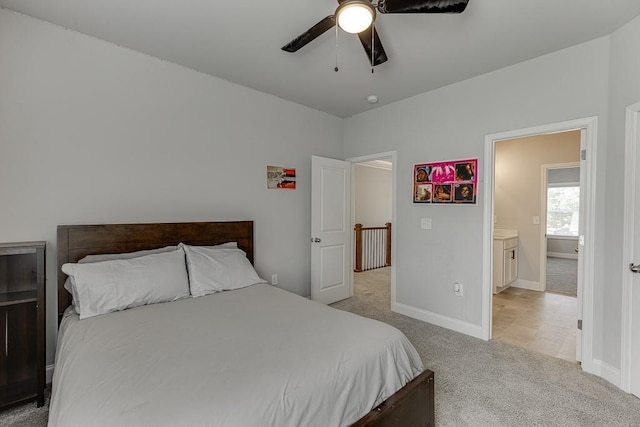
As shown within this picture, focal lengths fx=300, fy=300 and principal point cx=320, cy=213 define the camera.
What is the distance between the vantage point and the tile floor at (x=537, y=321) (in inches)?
115

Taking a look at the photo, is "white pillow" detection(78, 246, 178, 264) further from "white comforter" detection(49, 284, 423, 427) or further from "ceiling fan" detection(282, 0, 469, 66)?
"ceiling fan" detection(282, 0, 469, 66)

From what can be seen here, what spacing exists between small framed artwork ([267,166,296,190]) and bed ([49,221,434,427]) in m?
1.76

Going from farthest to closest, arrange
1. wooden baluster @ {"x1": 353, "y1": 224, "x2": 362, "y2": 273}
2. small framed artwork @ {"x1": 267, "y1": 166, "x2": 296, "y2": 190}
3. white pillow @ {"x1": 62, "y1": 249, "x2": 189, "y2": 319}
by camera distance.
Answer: wooden baluster @ {"x1": 353, "y1": 224, "x2": 362, "y2": 273} < small framed artwork @ {"x1": 267, "y1": 166, "x2": 296, "y2": 190} < white pillow @ {"x1": 62, "y1": 249, "x2": 189, "y2": 319}

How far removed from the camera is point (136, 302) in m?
2.12

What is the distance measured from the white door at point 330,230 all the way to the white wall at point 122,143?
0.41 metres

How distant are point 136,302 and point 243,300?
2.41 feet

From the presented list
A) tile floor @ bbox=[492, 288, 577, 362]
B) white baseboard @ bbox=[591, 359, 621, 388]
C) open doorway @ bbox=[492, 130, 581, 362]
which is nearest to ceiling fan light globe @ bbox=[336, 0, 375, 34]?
white baseboard @ bbox=[591, 359, 621, 388]

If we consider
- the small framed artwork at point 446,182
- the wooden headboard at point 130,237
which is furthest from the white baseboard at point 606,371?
the wooden headboard at point 130,237

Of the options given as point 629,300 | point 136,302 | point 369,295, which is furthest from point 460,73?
point 136,302

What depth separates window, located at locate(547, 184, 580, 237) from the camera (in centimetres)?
784

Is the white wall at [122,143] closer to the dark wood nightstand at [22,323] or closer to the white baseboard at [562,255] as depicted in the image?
the dark wood nightstand at [22,323]

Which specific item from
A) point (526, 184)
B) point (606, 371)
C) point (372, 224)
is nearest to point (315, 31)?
point (606, 371)

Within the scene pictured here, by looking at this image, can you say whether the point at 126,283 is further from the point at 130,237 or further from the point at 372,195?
the point at 372,195

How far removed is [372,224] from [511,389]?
16.6 ft
